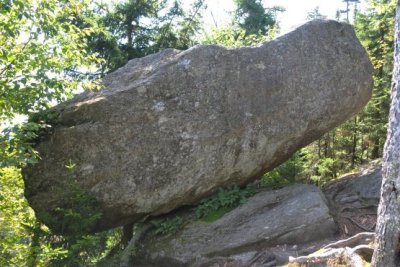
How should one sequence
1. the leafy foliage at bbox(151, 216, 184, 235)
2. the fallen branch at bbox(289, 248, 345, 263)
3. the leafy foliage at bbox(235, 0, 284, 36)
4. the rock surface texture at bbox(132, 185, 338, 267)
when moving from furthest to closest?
the leafy foliage at bbox(235, 0, 284, 36) < the leafy foliage at bbox(151, 216, 184, 235) < the rock surface texture at bbox(132, 185, 338, 267) < the fallen branch at bbox(289, 248, 345, 263)

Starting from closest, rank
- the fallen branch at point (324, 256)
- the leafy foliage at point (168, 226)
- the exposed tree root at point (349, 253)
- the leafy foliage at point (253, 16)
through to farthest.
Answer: the exposed tree root at point (349, 253) < the fallen branch at point (324, 256) < the leafy foliage at point (168, 226) < the leafy foliage at point (253, 16)

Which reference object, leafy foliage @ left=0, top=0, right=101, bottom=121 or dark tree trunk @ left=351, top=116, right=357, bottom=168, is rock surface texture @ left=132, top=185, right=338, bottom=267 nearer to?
leafy foliage @ left=0, top=0, right=101, bottom=121

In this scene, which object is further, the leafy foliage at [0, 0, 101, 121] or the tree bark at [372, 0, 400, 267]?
the leafy foliage at [0, 0, 101, 121]

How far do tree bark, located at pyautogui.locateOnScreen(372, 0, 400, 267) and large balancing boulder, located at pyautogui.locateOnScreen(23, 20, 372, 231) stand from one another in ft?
18.0

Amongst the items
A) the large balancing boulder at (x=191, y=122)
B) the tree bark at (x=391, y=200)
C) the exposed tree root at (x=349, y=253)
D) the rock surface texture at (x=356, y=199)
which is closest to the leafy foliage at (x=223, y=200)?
the large balancing boulder at (x=191, y=122)

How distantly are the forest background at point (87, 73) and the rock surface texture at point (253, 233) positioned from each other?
141 cm

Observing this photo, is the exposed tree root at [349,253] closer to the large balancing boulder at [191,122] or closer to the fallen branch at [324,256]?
the fallen branch at [324,256]

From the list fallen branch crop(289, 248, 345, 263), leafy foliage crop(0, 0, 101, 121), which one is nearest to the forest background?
leafy foliage crop(0, 0, 101, 121)

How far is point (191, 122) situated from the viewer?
10406 mm

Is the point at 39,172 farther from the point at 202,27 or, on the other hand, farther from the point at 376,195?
the point at 202,27

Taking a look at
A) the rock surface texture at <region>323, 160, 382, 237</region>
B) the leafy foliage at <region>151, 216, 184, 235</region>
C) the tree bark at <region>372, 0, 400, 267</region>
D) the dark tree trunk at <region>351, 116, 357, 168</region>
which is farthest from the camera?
the dark tree trunk at <region>351, 116, 357, 168</region>

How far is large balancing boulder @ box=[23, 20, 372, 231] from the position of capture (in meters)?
9.95

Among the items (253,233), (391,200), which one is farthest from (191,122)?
(391,200)

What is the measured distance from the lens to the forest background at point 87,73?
792cm
